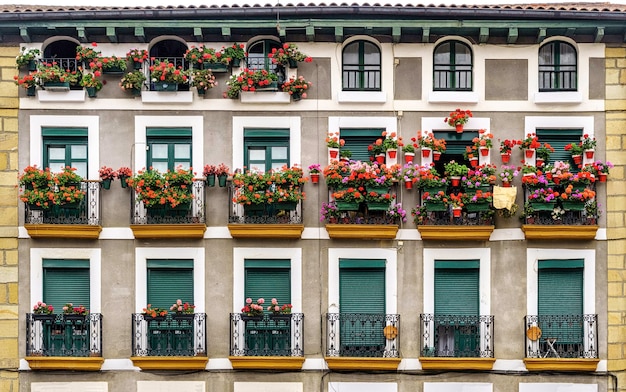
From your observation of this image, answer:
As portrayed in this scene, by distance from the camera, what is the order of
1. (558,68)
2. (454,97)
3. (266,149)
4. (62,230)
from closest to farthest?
(62,230), (454,97), (266,149), (558,68)

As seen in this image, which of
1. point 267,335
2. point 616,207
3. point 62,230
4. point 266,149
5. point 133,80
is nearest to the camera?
point 62,230

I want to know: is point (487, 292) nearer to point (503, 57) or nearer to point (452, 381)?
point (452, 381)

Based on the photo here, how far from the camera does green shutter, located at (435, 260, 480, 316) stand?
16859 millimetres

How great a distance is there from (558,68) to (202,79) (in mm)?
8467

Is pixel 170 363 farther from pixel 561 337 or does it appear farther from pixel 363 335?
pixel 561 337

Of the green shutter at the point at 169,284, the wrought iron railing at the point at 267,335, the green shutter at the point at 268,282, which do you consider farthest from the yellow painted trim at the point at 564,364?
the green shutter at the point at 169,284

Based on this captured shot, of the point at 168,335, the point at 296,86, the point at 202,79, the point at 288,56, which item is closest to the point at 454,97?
the point at 296,86

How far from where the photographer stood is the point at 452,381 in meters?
16.6

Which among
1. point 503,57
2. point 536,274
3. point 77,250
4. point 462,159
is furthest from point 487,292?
point 77,250

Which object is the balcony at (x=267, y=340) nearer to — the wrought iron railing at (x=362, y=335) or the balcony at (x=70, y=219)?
the wrought iron railing at (x=362, y=335)

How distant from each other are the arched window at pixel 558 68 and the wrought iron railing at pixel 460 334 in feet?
18.9

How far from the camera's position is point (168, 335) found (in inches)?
651

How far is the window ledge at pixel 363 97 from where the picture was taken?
16.9 m

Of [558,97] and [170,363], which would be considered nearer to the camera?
[170,363]
